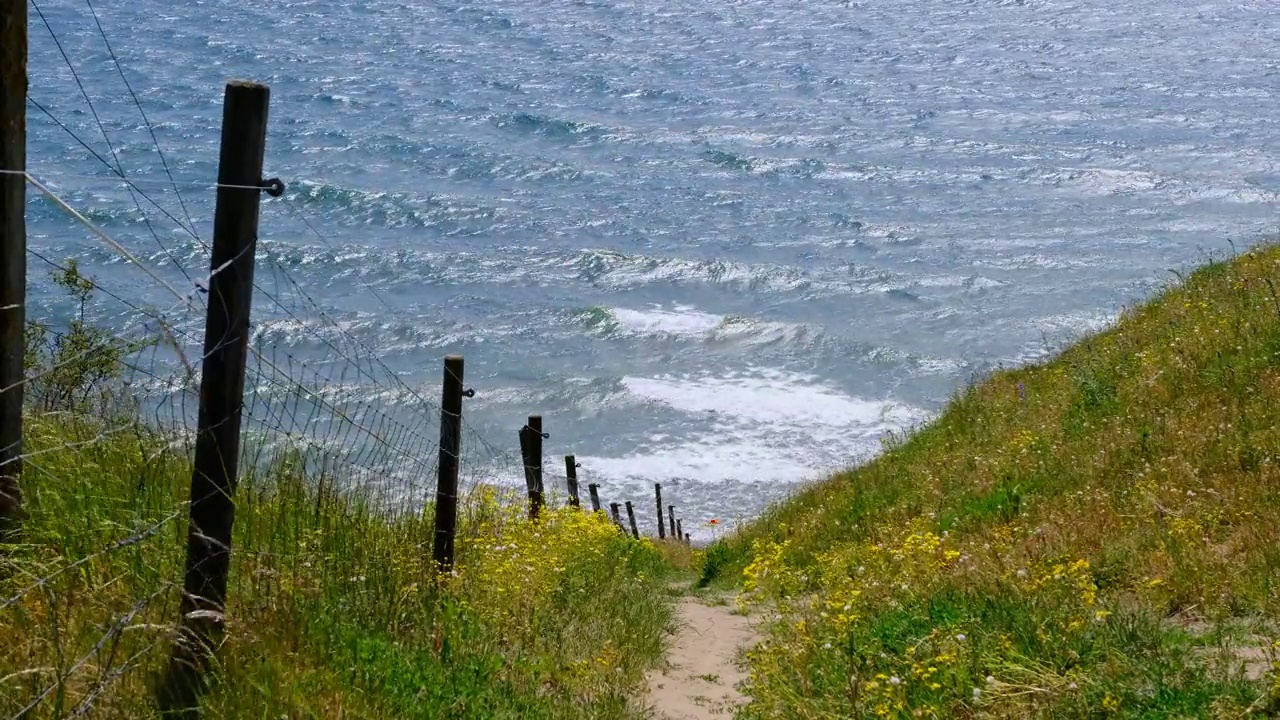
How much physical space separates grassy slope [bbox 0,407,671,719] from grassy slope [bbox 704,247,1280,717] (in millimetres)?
1356

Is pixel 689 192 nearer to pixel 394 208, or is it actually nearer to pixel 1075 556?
pixel 394 208

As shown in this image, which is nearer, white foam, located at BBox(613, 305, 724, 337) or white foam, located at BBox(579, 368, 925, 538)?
white foam, located at BBox(579, 368, 925, 538)

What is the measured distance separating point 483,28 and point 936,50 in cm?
3005

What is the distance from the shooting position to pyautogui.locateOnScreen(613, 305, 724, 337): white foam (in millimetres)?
43500

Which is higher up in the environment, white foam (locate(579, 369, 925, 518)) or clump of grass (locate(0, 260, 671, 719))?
clump of grass (locate(0, 260, 671, 719))

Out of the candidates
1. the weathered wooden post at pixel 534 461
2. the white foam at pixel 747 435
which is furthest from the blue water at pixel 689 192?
the weathered wooden post at pixel 534 461

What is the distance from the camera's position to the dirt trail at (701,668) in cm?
794

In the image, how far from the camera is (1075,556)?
832cm

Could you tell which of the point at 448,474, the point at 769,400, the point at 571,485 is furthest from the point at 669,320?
the point at 448,474

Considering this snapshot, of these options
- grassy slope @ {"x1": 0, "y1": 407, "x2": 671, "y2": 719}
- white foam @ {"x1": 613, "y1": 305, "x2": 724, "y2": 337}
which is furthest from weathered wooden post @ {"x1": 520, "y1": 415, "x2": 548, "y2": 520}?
white foam @ {"x1": 613, "y1": 305, "x2": 724, "y2": 337}

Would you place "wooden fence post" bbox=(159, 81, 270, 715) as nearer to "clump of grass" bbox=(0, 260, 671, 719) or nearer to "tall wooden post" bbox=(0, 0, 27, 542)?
"clump of grass" bbox=(0, 260, 671, 719)

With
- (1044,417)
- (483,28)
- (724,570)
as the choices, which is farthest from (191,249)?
(483,28)

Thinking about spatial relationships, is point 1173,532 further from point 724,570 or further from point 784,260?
point 784,260

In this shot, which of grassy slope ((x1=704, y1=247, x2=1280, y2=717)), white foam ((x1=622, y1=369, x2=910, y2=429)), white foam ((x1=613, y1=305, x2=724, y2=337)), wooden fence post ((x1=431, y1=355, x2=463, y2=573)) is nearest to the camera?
grassy slope ((x1=704, y1=247, x2=1280, y2=717))
